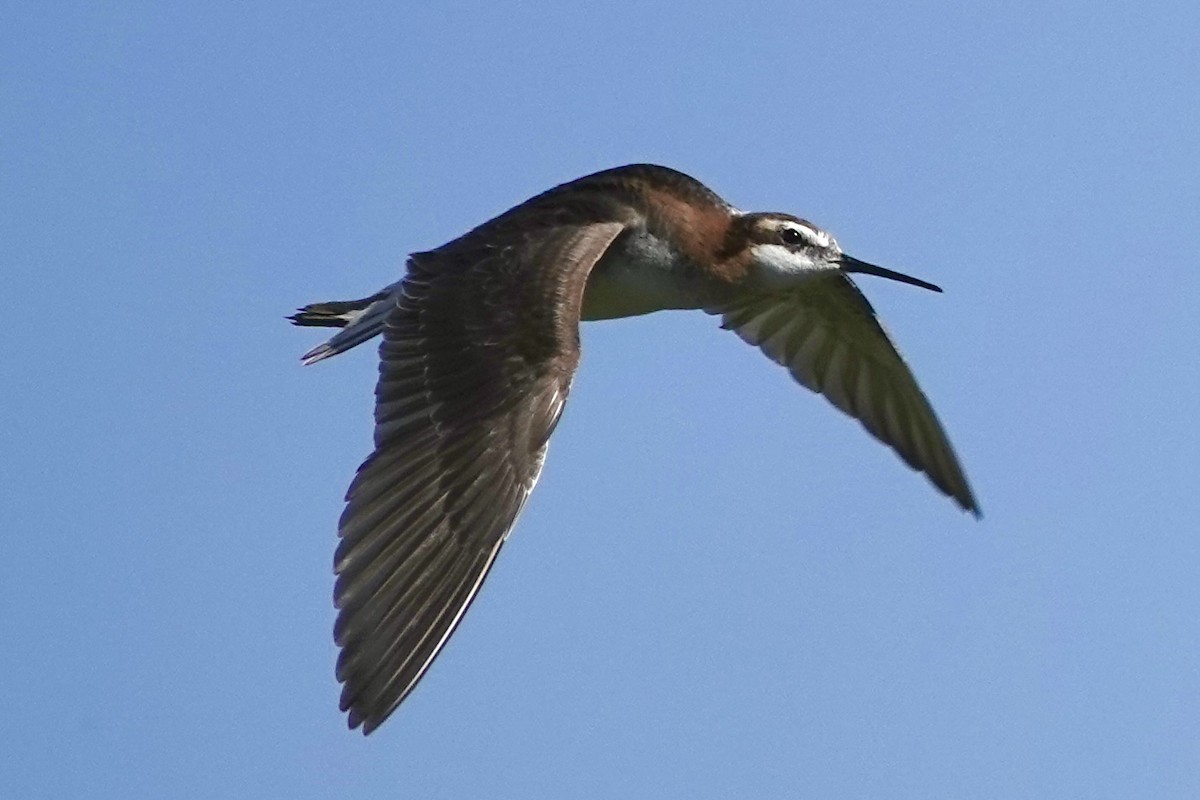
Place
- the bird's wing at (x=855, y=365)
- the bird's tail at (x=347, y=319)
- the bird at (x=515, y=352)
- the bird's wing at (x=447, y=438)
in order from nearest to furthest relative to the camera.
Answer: the bird's wing at (x=447, y=438), the bird at (x=515, y=352), the bird's tail at (x=347, y=319), the bird's wing at (x=855, y=365)

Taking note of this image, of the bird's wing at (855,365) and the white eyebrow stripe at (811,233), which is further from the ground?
the white eyebrow stripe at (811,233)

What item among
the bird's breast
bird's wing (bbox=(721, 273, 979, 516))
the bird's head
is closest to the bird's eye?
the bird's head

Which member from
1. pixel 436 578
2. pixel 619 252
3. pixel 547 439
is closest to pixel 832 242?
pixel 619 252

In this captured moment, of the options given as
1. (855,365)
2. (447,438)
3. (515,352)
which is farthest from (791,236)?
(447,438)

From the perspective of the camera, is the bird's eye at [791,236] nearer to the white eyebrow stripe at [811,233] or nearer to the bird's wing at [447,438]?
the white eyebrow stripe at [811,233]

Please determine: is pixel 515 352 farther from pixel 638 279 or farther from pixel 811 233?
pixel 811 233

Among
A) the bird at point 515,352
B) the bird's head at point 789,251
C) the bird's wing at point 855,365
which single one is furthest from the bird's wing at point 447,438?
the bird's wing at point 855,365
